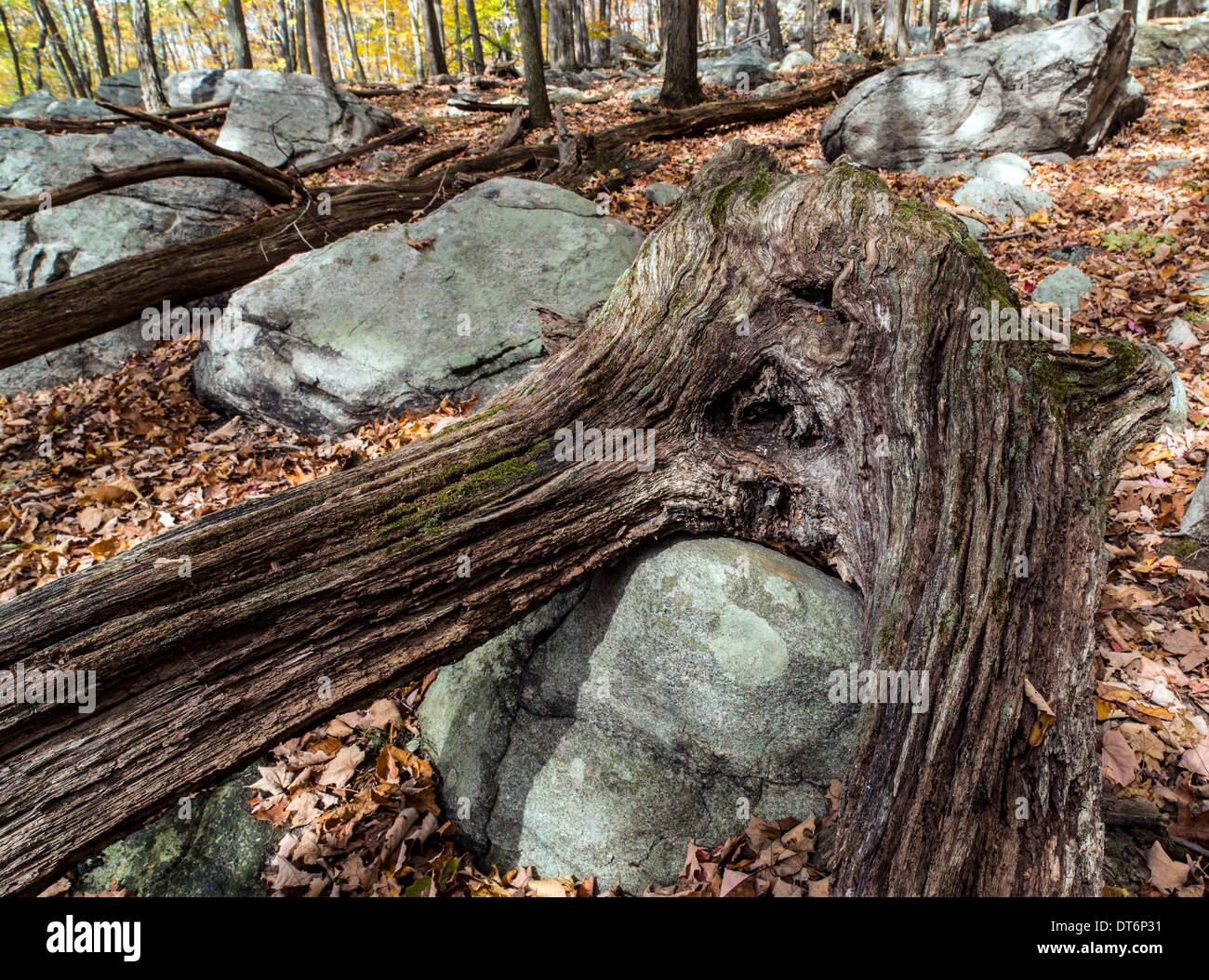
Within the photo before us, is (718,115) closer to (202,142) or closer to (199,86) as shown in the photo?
(202,142)

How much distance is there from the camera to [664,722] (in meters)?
3.05

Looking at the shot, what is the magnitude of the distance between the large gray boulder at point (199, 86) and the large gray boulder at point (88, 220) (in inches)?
246

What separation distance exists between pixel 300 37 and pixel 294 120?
1976 centimetres

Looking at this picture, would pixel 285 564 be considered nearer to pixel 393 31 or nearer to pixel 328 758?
pixel 328 758

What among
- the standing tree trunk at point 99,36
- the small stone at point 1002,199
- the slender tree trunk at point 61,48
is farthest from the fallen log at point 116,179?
the standing tree trunk at point 99,36

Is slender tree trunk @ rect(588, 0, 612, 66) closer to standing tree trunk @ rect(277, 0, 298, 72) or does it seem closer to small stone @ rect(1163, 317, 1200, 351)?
standing tree trunk @ rect(277, 0, 298, 72)

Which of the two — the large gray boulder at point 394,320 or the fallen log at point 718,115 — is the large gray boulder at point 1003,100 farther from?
the large gray boulder at point 394,320

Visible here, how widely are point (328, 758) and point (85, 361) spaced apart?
234 inches

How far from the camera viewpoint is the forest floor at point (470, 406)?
2746 mm

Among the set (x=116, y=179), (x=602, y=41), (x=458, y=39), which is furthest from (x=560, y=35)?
(x=116, y=179)

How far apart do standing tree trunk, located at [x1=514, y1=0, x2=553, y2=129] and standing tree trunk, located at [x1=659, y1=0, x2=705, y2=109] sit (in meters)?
2.25

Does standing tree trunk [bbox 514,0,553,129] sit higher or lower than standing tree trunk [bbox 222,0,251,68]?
lower

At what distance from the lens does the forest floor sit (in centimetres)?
275

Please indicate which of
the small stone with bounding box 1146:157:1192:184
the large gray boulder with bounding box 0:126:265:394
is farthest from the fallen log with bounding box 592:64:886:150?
the small stone with bounding box 1146:157:1192:184
